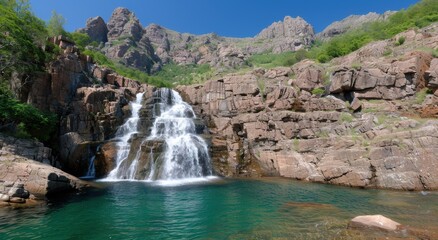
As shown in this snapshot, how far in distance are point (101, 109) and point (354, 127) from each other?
32998mm

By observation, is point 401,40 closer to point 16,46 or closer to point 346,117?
point 346,117

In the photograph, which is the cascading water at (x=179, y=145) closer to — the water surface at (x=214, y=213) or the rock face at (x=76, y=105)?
the rock face at (x=76, y=105)

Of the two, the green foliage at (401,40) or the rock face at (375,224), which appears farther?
the green foliage at (401,40)

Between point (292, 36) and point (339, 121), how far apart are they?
159m

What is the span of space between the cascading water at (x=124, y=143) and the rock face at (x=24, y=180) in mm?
6525

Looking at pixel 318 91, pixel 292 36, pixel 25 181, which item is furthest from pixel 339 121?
pixel 292 36

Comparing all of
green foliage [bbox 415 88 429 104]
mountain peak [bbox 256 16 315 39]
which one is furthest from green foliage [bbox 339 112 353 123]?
mountain peak [bbox 256 16 315 39]

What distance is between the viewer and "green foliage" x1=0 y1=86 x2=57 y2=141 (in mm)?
24578

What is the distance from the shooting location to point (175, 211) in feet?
52.7

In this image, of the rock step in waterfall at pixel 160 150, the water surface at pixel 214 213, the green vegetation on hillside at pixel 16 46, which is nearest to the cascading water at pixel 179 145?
the rock step in waterfall at pixel 160 150

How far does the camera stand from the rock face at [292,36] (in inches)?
6029

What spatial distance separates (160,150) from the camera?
3062 cm

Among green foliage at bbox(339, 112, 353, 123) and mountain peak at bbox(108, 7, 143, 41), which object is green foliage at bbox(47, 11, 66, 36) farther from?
mountain peak at bbox(108, 7, 143, 41)

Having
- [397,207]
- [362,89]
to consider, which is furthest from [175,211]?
[362,89]
